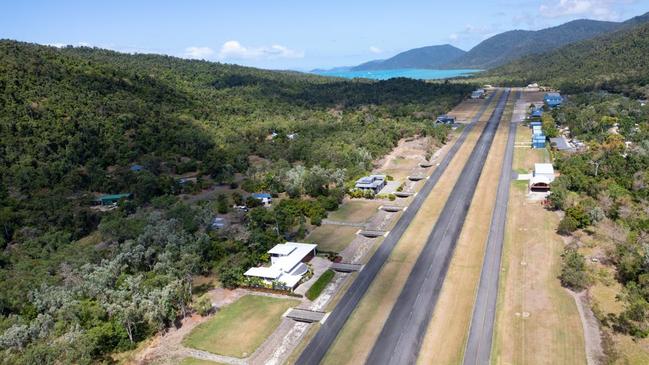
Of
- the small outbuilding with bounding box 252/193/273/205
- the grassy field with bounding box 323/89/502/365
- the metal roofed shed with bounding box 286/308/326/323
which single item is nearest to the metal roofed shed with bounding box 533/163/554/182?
the grassy field with bounding box 323/89/502/365

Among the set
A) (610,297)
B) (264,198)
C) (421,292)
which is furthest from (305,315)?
(264,198)

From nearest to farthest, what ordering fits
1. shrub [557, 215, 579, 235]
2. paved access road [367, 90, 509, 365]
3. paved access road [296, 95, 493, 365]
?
paved access road [367, 90, 509, 365] < paved access road [296, 95, 493, 365] < shrub [557, 215, 579, 235]

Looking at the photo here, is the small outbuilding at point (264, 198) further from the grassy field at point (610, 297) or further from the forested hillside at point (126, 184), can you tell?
the grassy field at point (610, 297)

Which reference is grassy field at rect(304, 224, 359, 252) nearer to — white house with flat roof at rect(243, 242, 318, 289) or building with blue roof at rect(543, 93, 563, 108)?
white house with flat roof at rect(243, 242, 318, 289)

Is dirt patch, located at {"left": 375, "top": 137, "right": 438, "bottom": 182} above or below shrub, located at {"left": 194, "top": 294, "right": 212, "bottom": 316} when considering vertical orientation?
above

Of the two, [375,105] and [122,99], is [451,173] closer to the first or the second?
[122,99]

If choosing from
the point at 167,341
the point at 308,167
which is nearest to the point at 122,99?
the point at 308,167
